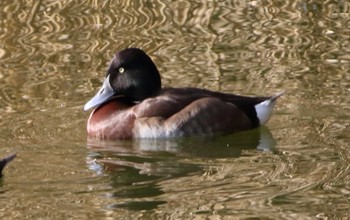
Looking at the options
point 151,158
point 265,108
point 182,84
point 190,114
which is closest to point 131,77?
point 190,114

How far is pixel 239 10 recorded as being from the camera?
13.3 metres

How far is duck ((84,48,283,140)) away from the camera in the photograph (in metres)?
9.94

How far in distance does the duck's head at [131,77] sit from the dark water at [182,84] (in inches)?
13.3

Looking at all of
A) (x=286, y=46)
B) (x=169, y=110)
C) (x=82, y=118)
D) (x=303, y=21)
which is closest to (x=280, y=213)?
(x=169, y=110)

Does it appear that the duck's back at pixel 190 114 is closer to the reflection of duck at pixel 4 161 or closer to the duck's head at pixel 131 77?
the duck's head at pixel 131 77

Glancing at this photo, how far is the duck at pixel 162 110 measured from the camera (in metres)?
9.94

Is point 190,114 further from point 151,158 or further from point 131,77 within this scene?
point 151,158

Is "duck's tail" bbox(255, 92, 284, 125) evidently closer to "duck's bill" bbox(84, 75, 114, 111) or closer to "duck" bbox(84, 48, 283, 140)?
"duck" bbox(84, 48, 283, 140)

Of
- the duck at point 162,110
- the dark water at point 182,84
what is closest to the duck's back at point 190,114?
the duck at point 162,110

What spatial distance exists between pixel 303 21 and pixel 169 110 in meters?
3.28

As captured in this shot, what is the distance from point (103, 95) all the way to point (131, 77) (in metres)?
0.28

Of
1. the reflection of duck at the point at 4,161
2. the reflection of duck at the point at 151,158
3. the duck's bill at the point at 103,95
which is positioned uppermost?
the reflection of duck at the point at 4,161

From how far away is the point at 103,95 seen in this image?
10.4 meters

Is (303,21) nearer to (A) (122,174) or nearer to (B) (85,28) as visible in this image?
(B) (85,28)
